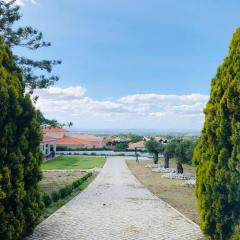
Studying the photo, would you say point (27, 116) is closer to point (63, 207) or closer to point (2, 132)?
point (2, 132)

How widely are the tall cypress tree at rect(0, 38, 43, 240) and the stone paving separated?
3.14ft

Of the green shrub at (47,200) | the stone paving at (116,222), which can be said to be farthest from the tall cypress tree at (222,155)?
the green shrub at (47,200)

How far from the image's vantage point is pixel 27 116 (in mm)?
8344

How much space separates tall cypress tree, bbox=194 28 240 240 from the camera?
6.88 meters

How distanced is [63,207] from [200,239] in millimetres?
5829

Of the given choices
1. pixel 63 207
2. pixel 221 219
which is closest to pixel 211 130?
pixel 221 219

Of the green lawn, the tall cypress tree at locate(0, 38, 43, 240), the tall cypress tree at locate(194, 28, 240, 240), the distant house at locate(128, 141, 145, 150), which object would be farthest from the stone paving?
the distant house at locate(128, 141, 145, 150)

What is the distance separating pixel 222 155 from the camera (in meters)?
7.15

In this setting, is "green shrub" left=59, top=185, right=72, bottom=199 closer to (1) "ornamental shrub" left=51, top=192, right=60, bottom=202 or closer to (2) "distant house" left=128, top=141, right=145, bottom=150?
(1) "ornamental shrub" left=51, top=192, right=60, bottom=202

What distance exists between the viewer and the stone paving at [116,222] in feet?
29.8

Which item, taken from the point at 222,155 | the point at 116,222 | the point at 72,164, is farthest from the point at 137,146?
the point at 222,155

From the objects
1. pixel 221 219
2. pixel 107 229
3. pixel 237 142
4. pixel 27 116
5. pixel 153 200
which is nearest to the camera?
pixel 237 142

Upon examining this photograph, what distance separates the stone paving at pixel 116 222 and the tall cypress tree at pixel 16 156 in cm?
96

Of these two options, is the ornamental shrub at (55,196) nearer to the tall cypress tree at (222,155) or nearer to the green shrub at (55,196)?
the green shrub at (55,196)
